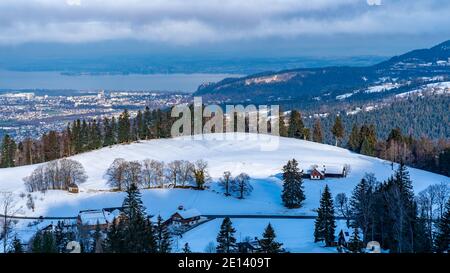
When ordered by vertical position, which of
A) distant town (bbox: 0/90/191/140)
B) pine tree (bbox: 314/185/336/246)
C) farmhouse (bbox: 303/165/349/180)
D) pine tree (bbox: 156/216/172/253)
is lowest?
farmhouse (bbox: 303/165/349/180)

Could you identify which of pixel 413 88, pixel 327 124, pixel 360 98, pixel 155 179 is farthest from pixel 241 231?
pixel 413 88

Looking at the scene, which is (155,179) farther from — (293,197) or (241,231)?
(241,231)

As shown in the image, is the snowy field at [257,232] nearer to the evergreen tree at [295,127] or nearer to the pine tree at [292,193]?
the pine tree at [292,193]

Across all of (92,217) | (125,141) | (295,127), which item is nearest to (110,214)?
(92,217)

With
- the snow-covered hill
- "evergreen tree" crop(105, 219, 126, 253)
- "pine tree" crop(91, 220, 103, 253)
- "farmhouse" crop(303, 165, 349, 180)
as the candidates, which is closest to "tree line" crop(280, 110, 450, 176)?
the snow-covered hill

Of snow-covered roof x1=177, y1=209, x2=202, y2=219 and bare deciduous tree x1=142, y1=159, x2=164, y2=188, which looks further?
bare deciduous tree x1=142, y1=159, x2=164, y2=188

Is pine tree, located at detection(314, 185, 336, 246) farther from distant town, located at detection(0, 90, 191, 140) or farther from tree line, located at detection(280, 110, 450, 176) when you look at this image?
distant town, located at detection(0, 90, 191, 140)
